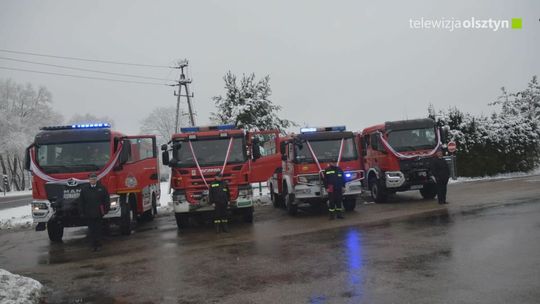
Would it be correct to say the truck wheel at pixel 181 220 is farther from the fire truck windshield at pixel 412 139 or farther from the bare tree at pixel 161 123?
the bare tree at pixel 161 123

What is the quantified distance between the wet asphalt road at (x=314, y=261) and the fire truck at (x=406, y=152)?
217 cm

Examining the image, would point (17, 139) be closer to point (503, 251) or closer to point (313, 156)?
point (313, 156)

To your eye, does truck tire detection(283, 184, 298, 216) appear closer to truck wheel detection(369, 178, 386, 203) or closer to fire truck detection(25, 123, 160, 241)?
truck wheel detection(369, 178, 386, 203)

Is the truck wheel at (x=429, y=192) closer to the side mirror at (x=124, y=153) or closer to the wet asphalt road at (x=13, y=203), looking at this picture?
the side mirror at (x=124, y=153)

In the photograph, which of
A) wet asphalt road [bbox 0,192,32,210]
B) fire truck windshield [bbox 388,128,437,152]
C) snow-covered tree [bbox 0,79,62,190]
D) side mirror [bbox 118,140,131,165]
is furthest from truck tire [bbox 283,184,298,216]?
snow-covered tree [bbox 0,79,62,190]

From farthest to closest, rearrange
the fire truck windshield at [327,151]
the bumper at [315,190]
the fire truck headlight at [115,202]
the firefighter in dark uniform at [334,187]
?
the fire truck windshield at [327,151] < the bumper at [315,190] < the firefighter in dark uniform at [334,187] < the fire truck headlight at [115,202]

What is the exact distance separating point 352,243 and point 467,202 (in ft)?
23.6

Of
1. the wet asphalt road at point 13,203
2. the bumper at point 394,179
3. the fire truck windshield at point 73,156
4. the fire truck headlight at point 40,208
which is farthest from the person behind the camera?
the wet asphalt road at point 13,203

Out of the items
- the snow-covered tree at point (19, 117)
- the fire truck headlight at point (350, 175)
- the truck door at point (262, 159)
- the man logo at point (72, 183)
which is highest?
the snow-covered tree at point (19, 117)

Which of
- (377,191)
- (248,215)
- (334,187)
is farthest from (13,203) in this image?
(334,187)

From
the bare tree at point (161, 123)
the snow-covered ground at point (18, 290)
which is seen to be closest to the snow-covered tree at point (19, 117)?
the bare tree at point (161, 123)

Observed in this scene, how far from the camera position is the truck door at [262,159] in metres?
13.5

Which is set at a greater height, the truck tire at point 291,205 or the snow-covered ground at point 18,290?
the truck tire at point 291,205

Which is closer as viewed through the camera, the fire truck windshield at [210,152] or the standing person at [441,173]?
the fire truck windshield at [210,152]
